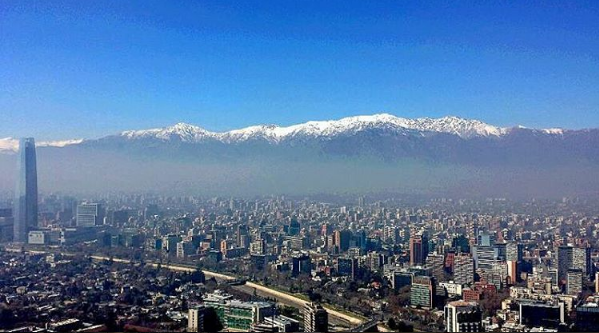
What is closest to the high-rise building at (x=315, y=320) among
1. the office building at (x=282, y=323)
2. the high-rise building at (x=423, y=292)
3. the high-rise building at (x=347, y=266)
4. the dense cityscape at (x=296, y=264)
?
the dense cityscape at (x=296, y=264)

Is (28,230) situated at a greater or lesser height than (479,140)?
lesser

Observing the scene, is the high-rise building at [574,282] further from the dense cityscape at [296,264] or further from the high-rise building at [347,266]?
the high-rise building at [347,266]

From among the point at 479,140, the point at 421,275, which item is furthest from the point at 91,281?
the point at 479,140

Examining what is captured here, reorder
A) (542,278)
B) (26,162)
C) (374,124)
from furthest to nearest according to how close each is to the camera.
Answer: (374,124), (26,162), (542,278)

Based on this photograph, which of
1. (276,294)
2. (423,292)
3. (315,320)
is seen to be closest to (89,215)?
(276,294)

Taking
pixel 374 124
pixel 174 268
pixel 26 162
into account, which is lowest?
pixel 174 268

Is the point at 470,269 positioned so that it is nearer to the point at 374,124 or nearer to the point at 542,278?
the point at 542,278

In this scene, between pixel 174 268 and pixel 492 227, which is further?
pixel 492 227
